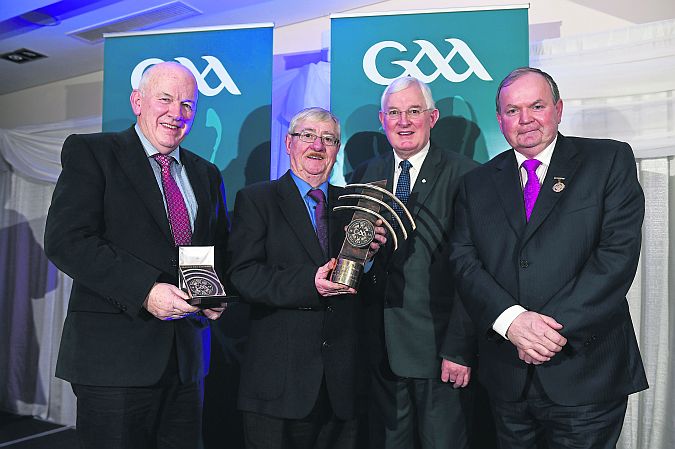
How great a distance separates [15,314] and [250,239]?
497cm

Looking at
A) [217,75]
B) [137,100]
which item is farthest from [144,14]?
[137,100]

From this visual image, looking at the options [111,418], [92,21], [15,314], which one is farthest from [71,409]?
[111,418]

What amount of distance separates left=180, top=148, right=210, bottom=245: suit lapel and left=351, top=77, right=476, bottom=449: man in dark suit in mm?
749

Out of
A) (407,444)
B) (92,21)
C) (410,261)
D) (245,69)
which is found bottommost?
(407,444)

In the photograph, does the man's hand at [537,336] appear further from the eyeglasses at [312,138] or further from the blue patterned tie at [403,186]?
the eyeglasses at [312,138]

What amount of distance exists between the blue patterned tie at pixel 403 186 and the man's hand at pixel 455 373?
680 millimetres

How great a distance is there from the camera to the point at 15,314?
20.7 ft

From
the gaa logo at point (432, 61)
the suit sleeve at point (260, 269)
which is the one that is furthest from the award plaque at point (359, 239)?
the gaa logo at point (432, 61)

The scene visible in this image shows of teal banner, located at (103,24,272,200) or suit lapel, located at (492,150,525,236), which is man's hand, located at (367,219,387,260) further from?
teal banner, located at (103,24,272,200)

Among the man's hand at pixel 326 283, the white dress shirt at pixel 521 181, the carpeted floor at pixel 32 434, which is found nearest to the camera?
the white dress shirt at pixel 521 181

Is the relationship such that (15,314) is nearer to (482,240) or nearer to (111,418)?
(111,418)

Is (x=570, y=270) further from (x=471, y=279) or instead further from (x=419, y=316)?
(x=419, y=316)

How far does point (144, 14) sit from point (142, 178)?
2.92 m

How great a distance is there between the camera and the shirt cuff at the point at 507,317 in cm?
210
